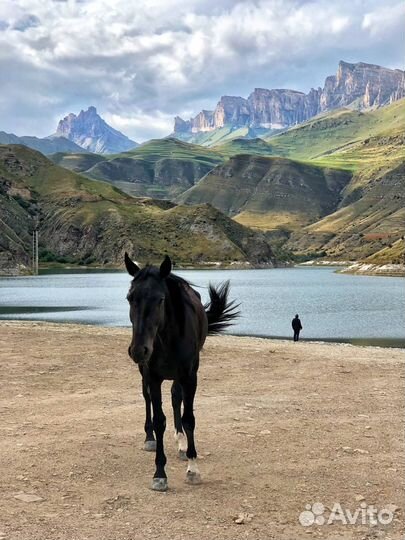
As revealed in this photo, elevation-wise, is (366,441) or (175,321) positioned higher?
(175,321)

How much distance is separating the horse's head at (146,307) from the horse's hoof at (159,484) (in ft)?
6.17

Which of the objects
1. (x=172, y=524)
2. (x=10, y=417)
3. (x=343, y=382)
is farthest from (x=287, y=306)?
(x=172, y=524)

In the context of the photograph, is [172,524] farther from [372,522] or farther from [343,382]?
[343,382]

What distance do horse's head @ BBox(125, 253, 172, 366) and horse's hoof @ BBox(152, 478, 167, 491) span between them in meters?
1.88

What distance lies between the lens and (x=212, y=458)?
31.9ft

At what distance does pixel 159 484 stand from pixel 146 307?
255 cm

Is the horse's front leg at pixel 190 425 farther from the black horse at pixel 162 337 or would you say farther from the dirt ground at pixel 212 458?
the dirt ground at pixel 212 458

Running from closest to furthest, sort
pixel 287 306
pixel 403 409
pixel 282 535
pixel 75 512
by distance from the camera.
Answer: pixel 282 535, pixel 75 512, pixel 403 409, pixel 287 306

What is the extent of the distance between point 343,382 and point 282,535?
36.5 feet

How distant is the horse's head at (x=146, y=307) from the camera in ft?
23.5

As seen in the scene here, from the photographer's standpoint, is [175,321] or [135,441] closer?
[175,321]

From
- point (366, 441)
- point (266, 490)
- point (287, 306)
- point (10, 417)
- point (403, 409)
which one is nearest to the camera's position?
point (266, 490)

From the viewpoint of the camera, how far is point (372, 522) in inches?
280

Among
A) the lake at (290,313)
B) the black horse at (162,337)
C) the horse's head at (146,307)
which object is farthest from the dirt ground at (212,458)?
the lake at (290,313)
